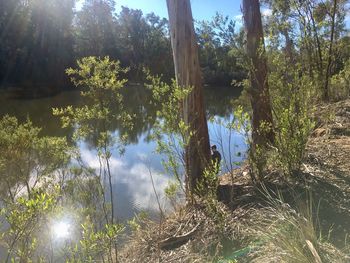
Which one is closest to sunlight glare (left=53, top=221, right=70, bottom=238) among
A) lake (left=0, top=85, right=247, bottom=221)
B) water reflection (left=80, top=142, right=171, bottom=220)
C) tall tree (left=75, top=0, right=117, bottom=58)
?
lake (left=0, top=85, right=247, bottom=221)

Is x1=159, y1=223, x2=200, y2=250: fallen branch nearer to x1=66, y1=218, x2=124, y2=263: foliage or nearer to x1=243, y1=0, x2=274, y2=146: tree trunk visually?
x1=66, y1=218, x2=124, y2=263: foliage

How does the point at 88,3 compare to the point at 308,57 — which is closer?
the point at 308,57

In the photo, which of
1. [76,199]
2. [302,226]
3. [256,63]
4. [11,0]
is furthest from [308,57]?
[11,0]

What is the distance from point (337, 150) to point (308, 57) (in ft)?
21.9

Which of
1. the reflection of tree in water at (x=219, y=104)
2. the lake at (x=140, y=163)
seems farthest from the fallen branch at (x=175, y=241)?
the reflection of tree in water at (x=219, y=104)

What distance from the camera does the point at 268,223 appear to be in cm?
339

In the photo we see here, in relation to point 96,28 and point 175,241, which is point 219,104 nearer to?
point 175,241

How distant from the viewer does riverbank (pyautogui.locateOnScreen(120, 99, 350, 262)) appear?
→ 260 cm

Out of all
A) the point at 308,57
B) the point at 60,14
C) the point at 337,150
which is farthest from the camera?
the point at 60,14

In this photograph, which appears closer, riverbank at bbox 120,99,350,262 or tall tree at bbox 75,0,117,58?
riverbank at bbox 120,99,350,262

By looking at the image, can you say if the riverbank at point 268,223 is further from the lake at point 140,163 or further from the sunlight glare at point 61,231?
the sunlight glare at point 61,231

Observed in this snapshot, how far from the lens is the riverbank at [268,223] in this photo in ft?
8.52

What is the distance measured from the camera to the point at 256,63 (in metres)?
5.79

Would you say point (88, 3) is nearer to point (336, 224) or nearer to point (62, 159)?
point (62, 159)
